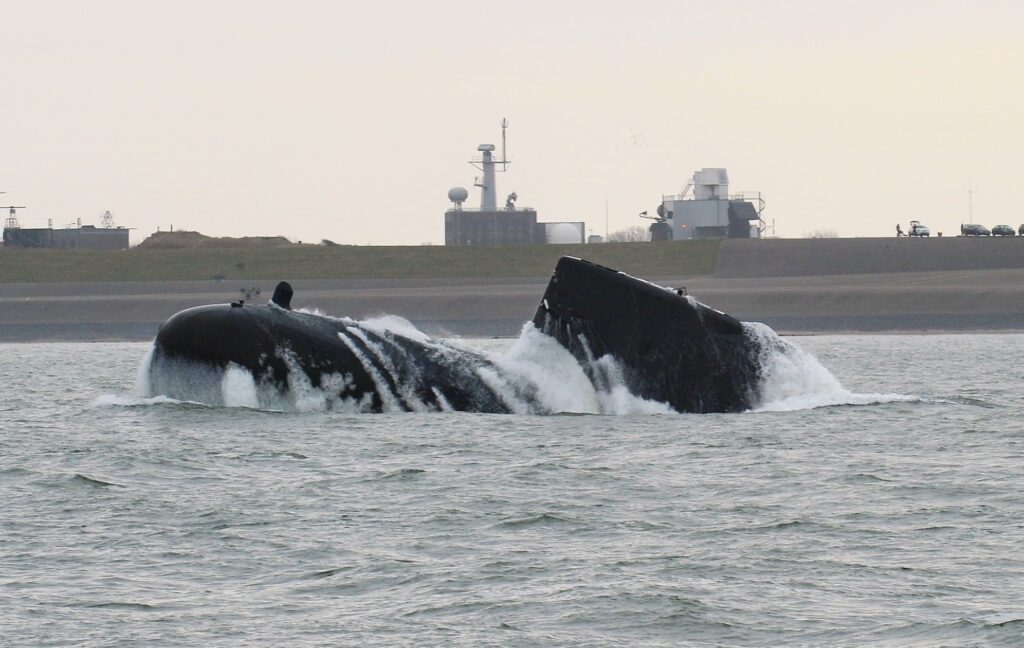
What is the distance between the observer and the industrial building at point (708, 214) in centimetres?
13575

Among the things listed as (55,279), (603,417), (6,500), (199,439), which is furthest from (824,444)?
(55,279)

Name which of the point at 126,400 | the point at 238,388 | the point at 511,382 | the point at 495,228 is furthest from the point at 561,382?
the point at 495,228

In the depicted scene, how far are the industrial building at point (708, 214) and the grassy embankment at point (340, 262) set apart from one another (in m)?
17.3

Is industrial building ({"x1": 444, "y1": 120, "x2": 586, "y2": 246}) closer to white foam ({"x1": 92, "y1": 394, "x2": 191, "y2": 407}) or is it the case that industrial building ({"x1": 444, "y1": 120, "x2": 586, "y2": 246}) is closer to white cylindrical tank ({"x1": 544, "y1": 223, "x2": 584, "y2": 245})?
white cylindrical tank ({"x1": 544, "y1": 223, "x2": 584, "y2": 245})

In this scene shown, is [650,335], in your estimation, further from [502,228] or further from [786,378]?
[502,228]

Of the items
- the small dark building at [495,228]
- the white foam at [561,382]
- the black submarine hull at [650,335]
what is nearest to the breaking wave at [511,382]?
the white foam at [561,382]

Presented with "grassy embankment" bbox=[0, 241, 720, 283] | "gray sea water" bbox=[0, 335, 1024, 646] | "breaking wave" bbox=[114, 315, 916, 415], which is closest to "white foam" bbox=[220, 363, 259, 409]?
"breaking wave" bbox=[114, 315, 916, 415]

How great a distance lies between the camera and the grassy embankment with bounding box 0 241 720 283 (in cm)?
11125

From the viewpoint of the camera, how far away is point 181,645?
1598 centimetres

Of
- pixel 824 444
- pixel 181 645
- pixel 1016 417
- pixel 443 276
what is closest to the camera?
pixel 181 645

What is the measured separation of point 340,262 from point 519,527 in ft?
309

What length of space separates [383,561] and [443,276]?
91.2m

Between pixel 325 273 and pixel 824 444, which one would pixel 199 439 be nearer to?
pixel 824 444

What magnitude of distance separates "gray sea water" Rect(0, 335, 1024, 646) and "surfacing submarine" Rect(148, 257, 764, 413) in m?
0.57
